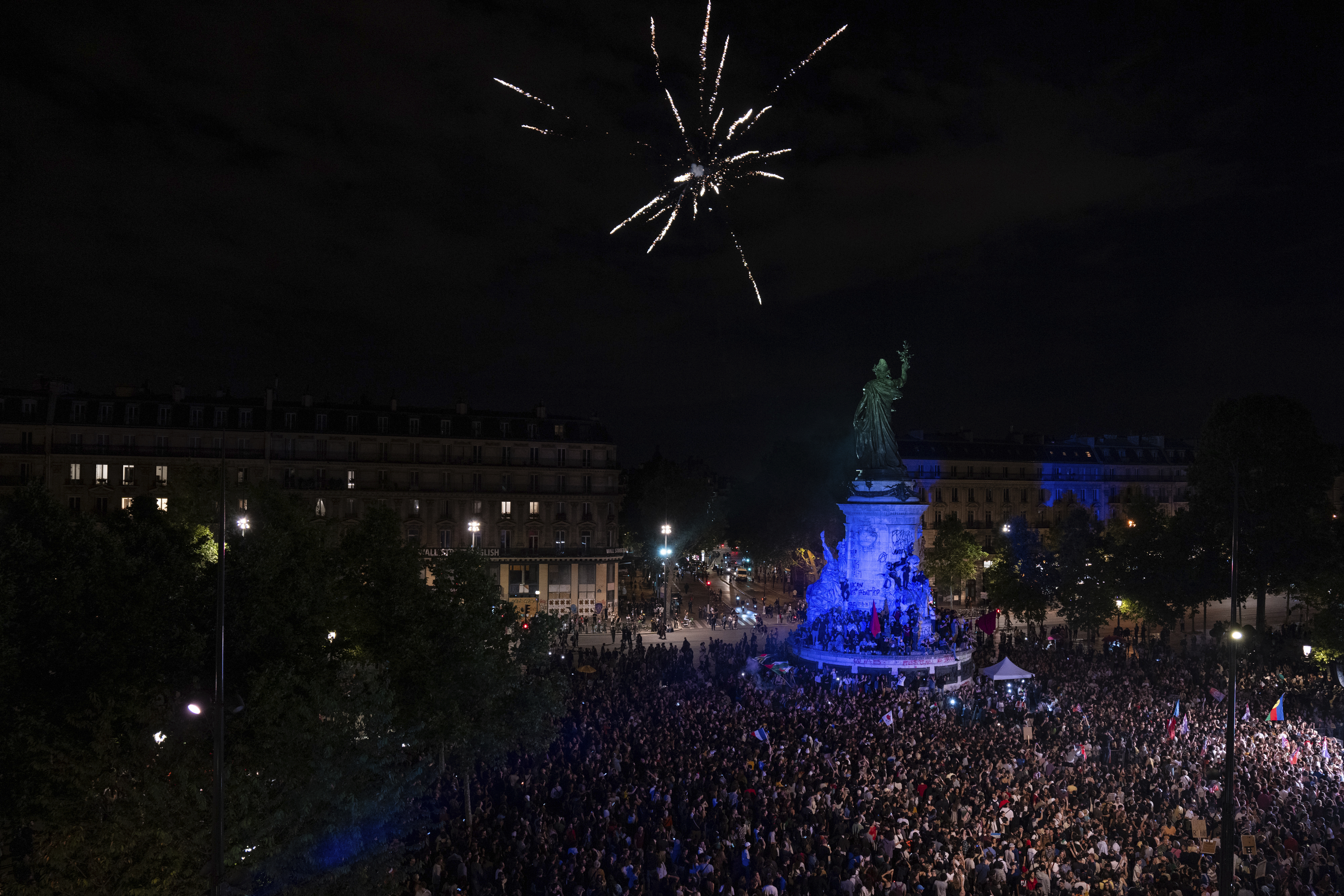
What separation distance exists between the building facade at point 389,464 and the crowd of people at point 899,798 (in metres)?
29.6

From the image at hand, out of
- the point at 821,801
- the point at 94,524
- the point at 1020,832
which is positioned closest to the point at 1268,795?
the point at 1020,832

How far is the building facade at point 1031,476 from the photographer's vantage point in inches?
3130

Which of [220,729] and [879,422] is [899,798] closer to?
[220,729]

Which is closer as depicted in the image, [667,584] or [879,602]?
[879,602]

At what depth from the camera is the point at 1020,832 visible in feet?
56.4

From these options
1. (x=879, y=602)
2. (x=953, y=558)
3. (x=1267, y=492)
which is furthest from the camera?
(x=953, y=558)

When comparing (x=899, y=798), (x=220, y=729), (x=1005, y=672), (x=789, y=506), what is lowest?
(x=899, y=798)

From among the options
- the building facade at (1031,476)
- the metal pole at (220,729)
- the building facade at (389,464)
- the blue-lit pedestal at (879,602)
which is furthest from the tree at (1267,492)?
the metal pole at (220,729)

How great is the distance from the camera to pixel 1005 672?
31625 mm

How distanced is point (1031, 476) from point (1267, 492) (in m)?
42.0

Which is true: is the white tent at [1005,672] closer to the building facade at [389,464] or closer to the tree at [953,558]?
the tree at [953,558]

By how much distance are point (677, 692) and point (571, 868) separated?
539 inches

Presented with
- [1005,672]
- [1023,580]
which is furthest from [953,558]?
[1005,672]

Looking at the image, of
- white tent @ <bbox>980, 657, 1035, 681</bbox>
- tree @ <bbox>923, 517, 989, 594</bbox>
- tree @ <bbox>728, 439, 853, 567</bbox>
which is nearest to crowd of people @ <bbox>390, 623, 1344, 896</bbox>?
white tent @ <bbox>980, 657, 1035, 681</bbox>
